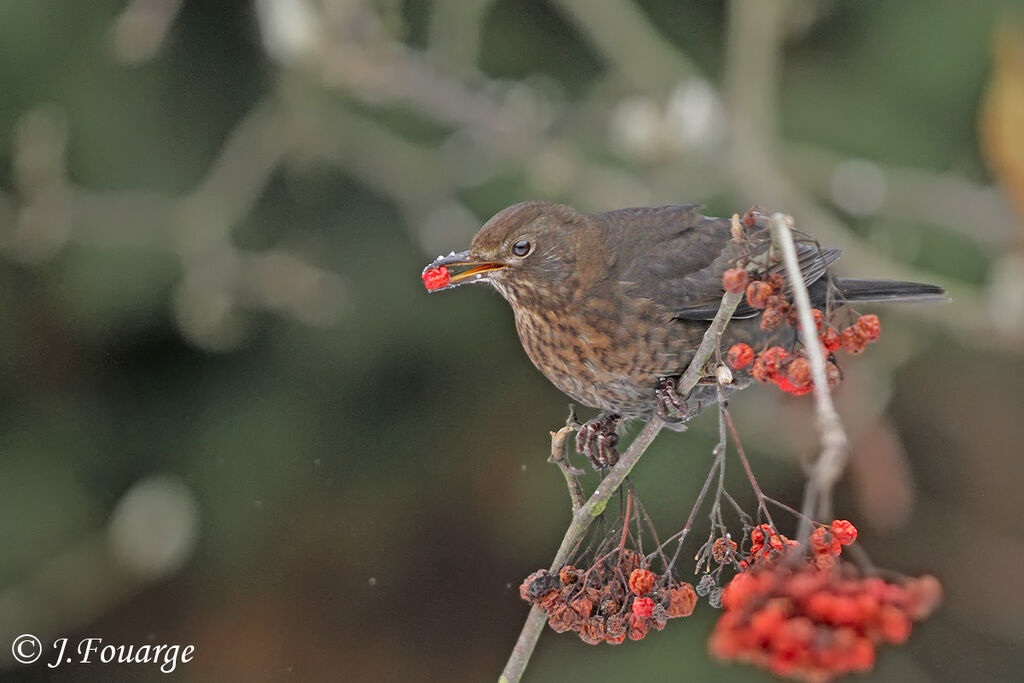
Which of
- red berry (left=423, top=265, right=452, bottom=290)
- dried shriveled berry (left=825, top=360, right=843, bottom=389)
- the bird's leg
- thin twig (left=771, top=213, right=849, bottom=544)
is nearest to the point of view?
thin twig (left=771, top=213, right=849, bottom=544)

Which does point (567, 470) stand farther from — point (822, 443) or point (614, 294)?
point (822, 443)

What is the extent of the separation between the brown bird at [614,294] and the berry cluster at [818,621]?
110 cm

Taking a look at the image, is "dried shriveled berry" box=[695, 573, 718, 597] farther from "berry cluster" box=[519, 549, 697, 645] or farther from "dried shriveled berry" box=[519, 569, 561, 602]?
"dried shriveled berry" box=[519, 569, 561, 602]

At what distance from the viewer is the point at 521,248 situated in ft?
9.98

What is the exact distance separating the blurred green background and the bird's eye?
1.52 metres

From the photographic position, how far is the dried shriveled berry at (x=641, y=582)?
2.24 m

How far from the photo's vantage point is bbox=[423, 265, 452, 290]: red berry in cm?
270

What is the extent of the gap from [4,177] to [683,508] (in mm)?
3122

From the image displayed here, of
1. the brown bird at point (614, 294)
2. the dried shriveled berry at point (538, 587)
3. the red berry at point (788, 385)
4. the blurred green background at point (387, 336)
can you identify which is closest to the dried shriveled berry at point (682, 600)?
the dried shriveled berry at point (538, 587)

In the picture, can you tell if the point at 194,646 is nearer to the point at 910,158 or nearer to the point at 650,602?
the point at 650,602

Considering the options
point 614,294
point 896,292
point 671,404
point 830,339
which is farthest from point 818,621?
point 896,292

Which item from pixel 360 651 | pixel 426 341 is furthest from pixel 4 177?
pixel 360 651

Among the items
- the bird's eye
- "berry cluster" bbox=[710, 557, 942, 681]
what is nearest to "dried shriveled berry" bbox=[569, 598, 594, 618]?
"berry cluster" bbox=[710, 557, 942, 681]

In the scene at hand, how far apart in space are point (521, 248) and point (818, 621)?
1551mm
